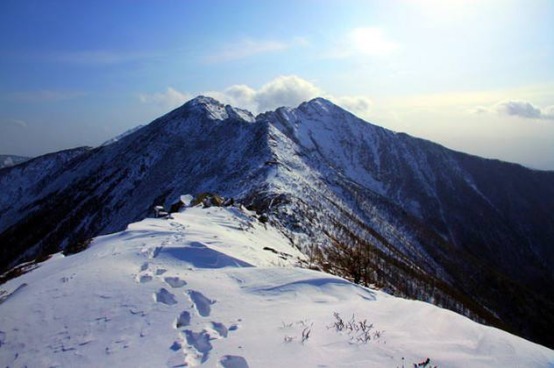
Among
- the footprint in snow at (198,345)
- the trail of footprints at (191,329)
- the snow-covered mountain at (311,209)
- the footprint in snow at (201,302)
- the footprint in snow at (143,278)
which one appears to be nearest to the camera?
the trail of footprints at (191,329)

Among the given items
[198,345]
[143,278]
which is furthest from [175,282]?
[198,345]

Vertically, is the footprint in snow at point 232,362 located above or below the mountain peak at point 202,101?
below

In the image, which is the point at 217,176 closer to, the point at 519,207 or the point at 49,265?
the point at 49,265

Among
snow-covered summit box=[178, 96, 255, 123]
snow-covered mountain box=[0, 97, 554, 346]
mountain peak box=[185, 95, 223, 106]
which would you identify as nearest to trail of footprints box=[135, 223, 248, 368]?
snow-covered mountain box=[0, 97, 554, 346]

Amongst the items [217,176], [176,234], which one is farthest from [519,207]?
[176,234]

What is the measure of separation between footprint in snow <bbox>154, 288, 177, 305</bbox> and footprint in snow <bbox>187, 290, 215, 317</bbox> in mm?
530

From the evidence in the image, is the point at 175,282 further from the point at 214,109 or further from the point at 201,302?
the point at 214,109

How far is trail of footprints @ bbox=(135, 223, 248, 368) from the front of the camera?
7.79 m

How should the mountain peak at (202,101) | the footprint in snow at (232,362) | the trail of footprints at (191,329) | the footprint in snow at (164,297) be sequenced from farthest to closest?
the mountain peak at (202,101) < the footprint in snow at (164,297) < the trail of footprints at (191,329) < the footprint in snow at (232,362)

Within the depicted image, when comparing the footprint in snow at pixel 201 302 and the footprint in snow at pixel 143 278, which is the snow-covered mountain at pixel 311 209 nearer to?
the footprint in snow at pixel 201 302

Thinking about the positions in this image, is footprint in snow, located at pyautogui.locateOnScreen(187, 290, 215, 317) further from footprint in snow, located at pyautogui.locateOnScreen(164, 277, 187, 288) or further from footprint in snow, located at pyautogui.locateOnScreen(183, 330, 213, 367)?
footprint in snow, located at pyautogui.locateOnScreen(183, 330, 213, 367)

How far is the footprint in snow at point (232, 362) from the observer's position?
759 cm

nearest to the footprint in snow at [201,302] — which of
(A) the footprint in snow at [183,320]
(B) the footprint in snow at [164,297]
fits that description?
(A) the footprint in snow at [183,320]

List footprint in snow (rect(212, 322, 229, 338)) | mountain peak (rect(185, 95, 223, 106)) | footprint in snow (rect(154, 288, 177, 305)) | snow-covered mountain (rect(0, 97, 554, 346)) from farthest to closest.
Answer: mountain peak (rect(185, 95, 223, 106)), snow-covered mountain (rect(0, 97, 554, 346)), footprint in snow (rect(154, 288, 177, 305)), footprint in snow (rect(212, 322, 229, 338))
